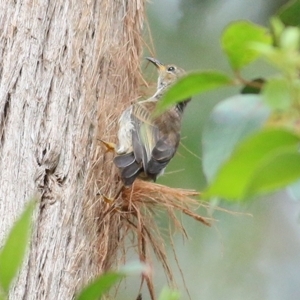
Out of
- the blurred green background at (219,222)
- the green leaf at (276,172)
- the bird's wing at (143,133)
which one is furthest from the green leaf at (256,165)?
the blurred green background at (219,222)

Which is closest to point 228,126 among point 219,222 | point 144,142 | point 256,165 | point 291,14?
point 256,165

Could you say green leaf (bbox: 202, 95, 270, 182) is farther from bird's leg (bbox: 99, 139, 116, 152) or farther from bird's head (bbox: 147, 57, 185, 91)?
bird's head (bbox: 147, 57, 185, 91)

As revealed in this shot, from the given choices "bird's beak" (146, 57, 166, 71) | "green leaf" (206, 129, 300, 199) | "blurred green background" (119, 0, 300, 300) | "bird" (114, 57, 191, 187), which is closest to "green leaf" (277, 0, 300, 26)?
"green leaf" (206, 129, 300, 199)

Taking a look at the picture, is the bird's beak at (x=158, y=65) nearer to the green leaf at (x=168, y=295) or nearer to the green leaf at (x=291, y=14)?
the green leaf at (x=291, y=14)

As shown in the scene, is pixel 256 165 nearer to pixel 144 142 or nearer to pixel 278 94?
pixel 278 94

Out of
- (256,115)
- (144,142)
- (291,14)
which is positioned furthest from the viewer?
(144,142)

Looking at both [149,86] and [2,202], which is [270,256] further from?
[2,202]
